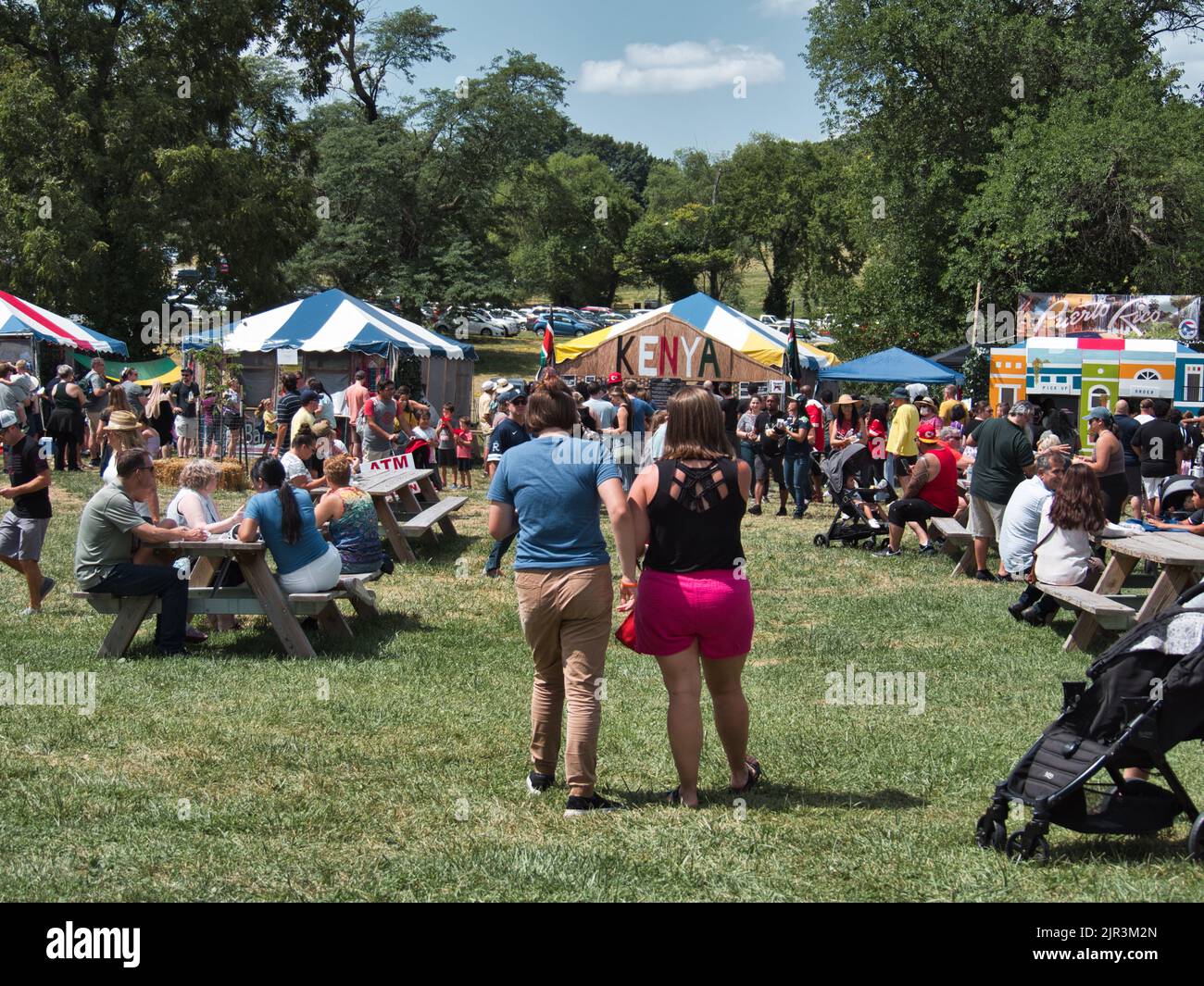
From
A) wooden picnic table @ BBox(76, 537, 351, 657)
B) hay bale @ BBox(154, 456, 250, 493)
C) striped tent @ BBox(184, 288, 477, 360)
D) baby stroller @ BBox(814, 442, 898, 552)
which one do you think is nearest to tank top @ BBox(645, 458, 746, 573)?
wooden picnic table @ BBox(76, 537, 351, 657)

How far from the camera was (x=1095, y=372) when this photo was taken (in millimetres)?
18156

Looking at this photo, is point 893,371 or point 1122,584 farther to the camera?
point 893,371

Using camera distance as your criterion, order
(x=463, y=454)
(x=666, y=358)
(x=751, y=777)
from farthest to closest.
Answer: (x=666, y=358) < (x=463, y=454) < (x=751, y=777)

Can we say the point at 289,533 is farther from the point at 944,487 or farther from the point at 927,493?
the point at 944,487

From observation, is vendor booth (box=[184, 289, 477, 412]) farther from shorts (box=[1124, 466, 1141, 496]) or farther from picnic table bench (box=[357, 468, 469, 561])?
shorts (box=[1124, 466, 1141, 496])


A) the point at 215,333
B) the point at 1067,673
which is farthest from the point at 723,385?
the point at 1067,673

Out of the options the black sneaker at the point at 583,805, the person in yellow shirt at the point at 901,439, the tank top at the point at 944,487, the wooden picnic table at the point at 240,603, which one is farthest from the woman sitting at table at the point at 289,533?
the person in yellow shirt at the point at 901,439

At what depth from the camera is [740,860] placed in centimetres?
432

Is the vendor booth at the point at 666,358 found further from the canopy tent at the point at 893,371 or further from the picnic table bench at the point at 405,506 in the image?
the picnic table bench at the point at 405,506

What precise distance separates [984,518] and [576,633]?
706 centimetres

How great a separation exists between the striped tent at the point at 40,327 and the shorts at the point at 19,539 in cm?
1358

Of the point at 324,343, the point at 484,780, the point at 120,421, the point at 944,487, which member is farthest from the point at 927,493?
the point at 324,343

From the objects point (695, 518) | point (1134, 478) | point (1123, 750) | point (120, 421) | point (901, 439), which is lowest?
point (1123, 750)

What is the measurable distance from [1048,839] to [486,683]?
11.1ft
